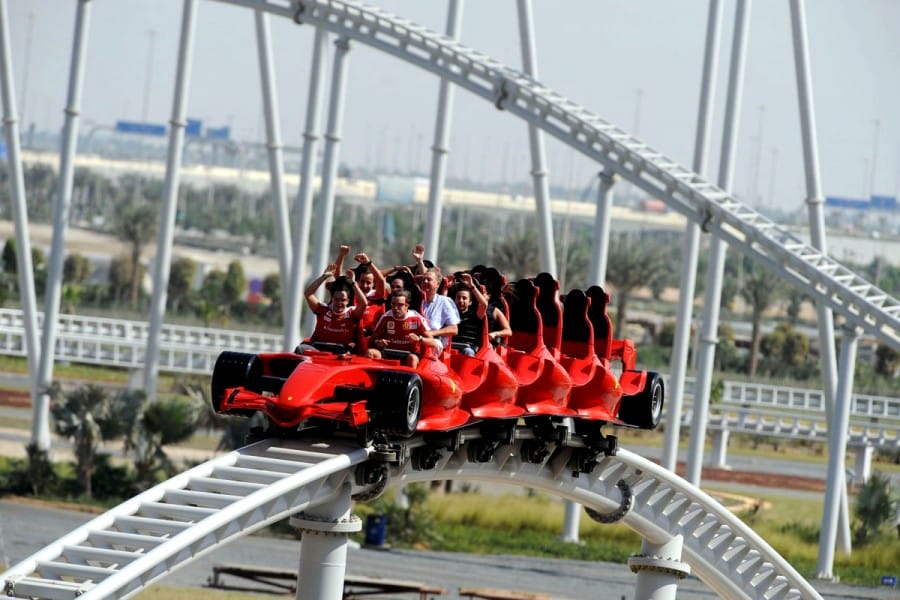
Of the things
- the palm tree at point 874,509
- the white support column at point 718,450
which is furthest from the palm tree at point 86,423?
the white support column at point 718,450

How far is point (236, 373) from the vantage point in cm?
1214

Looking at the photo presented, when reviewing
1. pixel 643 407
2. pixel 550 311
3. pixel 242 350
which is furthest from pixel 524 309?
pixel 242 350

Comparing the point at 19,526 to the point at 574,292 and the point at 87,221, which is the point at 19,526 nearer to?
the point at 574,292

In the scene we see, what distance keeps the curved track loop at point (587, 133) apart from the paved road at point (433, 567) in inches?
174

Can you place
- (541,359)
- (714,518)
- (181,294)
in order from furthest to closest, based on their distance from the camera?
(181,294), (714,518), (541,359)

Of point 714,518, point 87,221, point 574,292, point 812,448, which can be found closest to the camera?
point 574,292

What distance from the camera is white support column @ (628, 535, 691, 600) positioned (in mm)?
16547

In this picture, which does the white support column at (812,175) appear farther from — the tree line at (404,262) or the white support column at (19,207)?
the tree line at (404,262)

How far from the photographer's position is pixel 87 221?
11381 cm

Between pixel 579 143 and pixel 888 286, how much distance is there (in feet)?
210

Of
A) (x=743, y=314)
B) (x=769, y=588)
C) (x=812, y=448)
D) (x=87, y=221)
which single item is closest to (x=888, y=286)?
(x=743, y=314)

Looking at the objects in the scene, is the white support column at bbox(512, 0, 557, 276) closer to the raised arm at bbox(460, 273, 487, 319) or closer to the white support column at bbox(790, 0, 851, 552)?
the white support column at bbox(790, 0, 851, 552)

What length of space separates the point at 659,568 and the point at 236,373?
6036 mm

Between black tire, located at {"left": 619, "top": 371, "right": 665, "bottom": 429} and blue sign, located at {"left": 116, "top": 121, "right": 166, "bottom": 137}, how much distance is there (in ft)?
361
